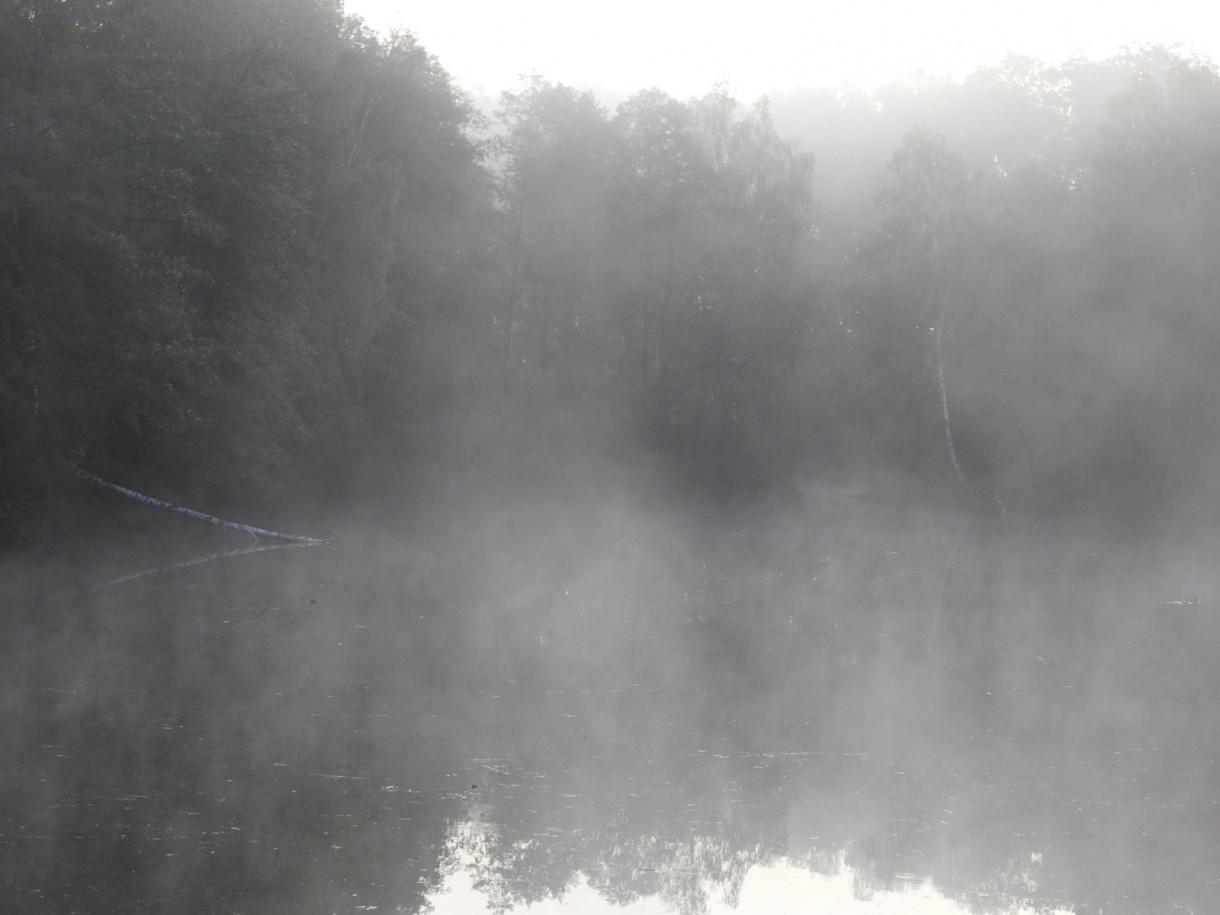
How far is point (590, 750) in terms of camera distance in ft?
31.9

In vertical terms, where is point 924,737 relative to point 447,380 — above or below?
Result: below

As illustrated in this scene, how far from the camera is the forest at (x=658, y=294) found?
86.4 feet

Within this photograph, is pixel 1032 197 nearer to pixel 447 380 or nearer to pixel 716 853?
pixel 447 380

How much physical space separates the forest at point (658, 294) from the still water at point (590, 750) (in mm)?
9222

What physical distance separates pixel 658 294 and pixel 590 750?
39715 millimetres

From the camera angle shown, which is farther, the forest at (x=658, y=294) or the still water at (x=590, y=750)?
the forest at (x=658, y=294)

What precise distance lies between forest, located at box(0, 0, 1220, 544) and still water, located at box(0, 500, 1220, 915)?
922 centimetres

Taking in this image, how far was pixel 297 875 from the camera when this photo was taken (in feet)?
21.8

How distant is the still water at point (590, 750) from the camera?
692 centimetres

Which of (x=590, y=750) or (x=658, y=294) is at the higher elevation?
(x=658, y=294)

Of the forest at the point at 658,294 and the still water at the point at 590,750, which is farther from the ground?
the forest at the point at 658,294

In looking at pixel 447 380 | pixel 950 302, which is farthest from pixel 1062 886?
pixel 950 302

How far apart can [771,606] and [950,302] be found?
99.6 ft

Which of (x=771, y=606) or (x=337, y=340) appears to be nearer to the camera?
(x=771, y=606)
